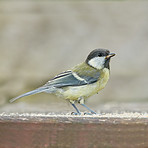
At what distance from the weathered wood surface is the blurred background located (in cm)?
333

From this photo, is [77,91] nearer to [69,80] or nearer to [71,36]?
[69,80]

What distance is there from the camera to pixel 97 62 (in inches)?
121

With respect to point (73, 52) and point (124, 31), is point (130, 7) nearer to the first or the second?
point (124, 31)

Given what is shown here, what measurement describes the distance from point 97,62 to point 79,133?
152 cm

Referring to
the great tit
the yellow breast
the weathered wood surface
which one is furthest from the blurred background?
the weathered wood surface

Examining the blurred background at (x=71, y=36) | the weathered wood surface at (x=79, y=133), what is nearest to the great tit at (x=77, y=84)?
the weathered wood surface at (x=79, y=133)

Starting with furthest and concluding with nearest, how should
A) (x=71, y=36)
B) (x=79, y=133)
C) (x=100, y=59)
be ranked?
1. (x=71, y=36)
2. (x=100, y=59)
3. (x=79, y=133)

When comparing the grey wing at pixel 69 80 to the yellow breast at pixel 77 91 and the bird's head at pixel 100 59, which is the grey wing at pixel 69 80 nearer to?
the yellow breast at pixel 77 91

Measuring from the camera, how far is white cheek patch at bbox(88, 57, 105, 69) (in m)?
3.07

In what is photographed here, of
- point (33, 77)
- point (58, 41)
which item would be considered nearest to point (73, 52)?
point (58, 41)

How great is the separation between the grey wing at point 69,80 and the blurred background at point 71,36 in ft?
6.74

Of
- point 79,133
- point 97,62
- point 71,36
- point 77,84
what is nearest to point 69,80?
point 77,84

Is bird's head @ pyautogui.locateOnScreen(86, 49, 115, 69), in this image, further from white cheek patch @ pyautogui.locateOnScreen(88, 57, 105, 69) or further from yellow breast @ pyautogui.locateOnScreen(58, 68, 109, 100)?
yellow breast @ pyautogui.locateOnScreen(58, 68, 109, 100)

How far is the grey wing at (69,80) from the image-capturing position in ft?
9.18
